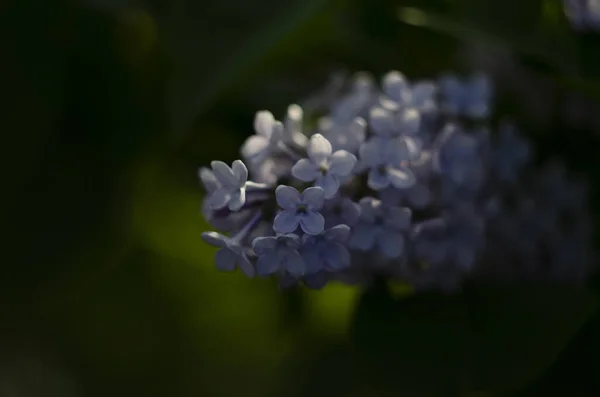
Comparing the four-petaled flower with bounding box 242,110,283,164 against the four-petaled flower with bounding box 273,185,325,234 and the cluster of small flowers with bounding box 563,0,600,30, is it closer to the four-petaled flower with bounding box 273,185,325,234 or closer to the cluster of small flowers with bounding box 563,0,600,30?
the four-petaled flower with bounding box 273,185,325,234

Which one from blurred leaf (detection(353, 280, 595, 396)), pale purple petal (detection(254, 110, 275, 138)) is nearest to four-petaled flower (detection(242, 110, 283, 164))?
pale purple petal (detection(254, 110, 275, 138))

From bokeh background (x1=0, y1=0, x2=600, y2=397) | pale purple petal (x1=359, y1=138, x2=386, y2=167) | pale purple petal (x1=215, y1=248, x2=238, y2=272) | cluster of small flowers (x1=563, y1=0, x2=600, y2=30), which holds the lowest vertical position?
bokeh background (x1=0, y1=0, x2=600, y2=397)

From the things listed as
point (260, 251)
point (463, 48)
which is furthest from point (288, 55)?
point (260, 251)

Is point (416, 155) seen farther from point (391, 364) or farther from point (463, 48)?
point (463, 48)

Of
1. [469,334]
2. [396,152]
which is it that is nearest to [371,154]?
[396,152]

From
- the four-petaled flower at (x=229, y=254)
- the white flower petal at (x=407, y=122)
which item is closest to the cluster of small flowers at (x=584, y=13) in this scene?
the white flower petal at (x=407, y=122)
